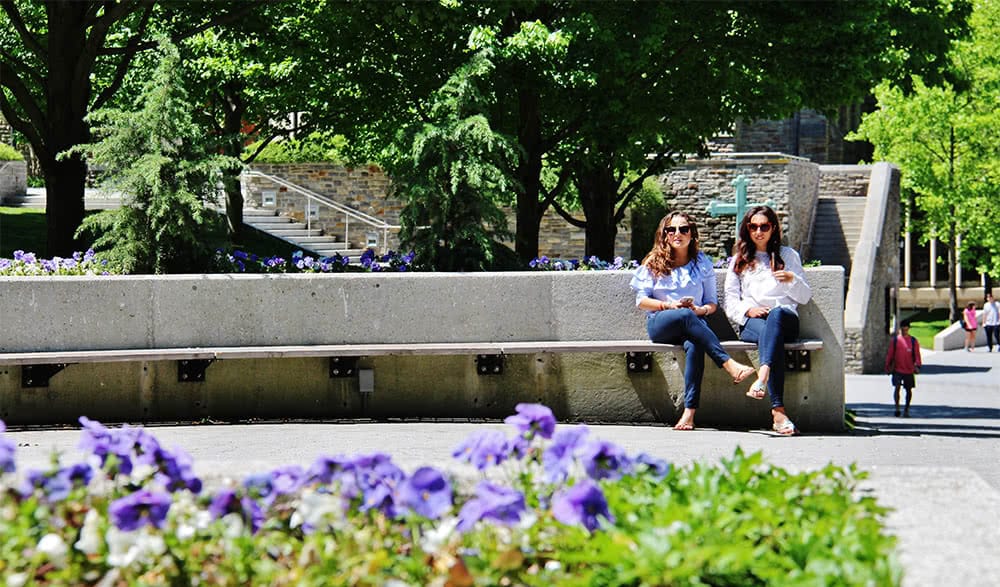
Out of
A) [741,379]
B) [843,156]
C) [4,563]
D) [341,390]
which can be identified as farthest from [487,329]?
[843,156]

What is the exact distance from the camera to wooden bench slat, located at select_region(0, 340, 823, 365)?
9633 mm

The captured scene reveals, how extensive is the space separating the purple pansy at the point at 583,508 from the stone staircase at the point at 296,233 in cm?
2803

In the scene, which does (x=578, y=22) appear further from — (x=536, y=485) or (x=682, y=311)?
(x=536, y=485)

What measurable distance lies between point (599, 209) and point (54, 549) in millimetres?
23520

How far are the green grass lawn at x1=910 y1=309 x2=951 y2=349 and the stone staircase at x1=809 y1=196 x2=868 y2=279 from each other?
15.5 ft

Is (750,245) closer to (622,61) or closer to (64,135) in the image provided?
(622,61)

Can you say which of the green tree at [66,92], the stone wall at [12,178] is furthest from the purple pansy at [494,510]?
the stone wall at [12,178]

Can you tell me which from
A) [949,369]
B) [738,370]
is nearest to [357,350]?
[738,370]

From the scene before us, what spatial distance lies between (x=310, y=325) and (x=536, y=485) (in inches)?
242

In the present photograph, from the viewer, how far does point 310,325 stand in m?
10.1

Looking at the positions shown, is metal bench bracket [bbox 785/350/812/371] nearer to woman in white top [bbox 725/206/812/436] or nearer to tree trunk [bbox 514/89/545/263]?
woman in white top [bbox 725/206/812/436]

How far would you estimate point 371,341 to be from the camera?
10180mm

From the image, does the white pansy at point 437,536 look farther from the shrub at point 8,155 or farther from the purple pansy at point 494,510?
the shrub at point 8,155

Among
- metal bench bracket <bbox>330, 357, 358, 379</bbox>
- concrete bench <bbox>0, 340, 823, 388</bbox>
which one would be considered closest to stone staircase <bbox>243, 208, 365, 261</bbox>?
metal bench bracket <bbox>330, 357, 358, 379</bbox>
